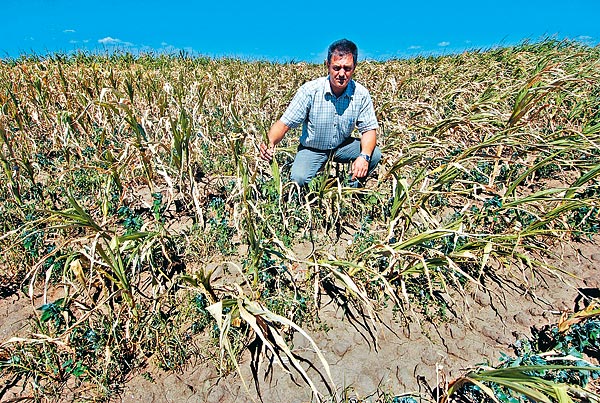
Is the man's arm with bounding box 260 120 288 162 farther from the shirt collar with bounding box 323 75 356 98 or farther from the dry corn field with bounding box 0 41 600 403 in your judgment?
the shirt collar with bounding box 323 75 356 98

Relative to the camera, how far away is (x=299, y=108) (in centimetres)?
327

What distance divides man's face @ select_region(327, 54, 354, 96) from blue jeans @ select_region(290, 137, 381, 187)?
2.05 ft

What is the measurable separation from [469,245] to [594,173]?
3.29ft

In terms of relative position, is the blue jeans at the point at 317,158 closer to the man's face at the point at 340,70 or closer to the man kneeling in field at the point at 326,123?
the man kneeling in field at the point at 326,123

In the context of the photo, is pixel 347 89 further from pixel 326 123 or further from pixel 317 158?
pixel 317 158

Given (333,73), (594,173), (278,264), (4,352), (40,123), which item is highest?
(333,73)

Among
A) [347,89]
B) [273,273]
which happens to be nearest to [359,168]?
[347,89]

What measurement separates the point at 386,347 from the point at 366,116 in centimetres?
208

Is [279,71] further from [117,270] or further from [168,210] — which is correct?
[117,270]

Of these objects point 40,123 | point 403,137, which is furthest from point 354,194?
point 40,123

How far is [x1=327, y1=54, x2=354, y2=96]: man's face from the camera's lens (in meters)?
2.95

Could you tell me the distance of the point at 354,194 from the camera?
3166 millimetres

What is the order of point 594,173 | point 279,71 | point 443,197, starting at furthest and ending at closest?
point 279,71 → point 443,197 → point 594,173

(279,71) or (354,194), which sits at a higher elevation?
(279,71)
